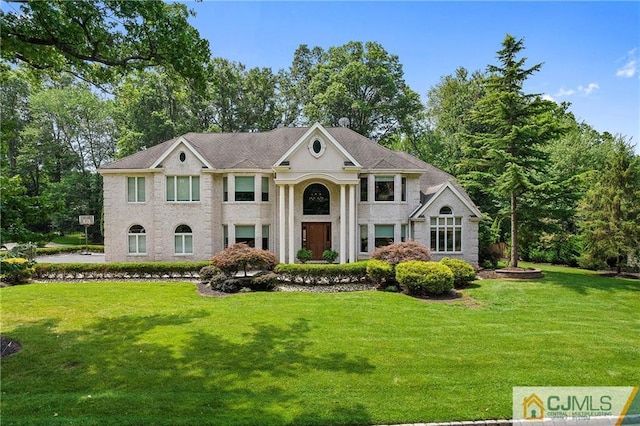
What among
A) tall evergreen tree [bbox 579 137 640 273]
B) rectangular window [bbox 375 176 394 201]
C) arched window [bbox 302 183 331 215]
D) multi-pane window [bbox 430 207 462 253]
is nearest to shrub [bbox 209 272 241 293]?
arched window [bbox 302 183 331 215]

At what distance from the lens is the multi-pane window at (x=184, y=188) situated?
2228 cm

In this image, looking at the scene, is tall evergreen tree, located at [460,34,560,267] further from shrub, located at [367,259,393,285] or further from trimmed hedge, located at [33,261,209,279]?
trimmed hedge, located at [33,261,209,279]

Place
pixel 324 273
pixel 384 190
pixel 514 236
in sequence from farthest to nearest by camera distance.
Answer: pixel 384 190 < pixel 514 236 < pixel 324 273

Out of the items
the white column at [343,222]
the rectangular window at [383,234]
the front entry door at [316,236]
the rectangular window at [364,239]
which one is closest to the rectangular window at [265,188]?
the front entry door at [316,236]

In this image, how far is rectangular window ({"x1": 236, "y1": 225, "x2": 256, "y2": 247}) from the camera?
2294cm

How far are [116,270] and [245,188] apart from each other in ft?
28.7

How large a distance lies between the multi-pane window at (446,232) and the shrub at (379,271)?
20.6ft

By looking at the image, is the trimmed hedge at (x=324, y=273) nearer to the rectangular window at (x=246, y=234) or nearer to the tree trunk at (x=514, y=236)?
the rectangular window at (x=246, y=234)

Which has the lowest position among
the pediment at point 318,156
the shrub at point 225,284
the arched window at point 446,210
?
the shrub at point 225,284

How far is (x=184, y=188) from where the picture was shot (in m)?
22.3

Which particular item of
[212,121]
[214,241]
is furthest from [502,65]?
[212,121]

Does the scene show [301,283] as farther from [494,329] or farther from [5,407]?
[5,407]

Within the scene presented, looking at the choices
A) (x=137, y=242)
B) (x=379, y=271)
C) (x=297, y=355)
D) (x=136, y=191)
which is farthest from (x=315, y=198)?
(x=297, y=355)

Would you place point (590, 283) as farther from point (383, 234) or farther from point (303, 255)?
point (303, 255)
